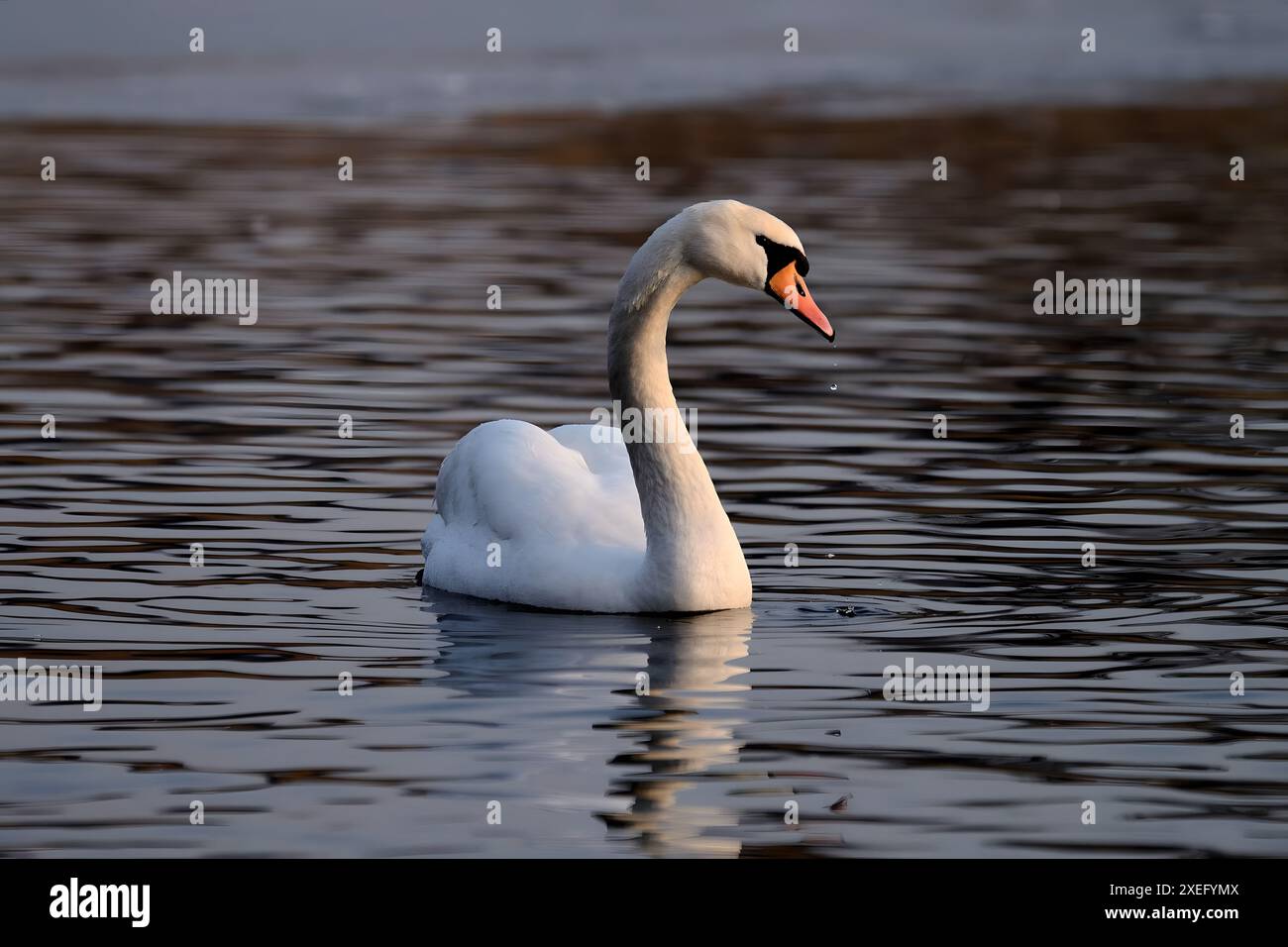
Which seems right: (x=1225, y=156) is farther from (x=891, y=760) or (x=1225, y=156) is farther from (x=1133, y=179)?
(x=891, y=760)

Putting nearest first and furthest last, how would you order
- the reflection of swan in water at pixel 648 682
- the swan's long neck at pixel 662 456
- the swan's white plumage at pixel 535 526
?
the reflection of swan in water at pixel 648 682 → the swan's long neck at pixel 662 456 → the swan's white plumage at pixel 535 526

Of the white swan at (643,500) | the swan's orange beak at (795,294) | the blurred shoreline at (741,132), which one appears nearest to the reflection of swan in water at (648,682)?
the white swan at (643,500)

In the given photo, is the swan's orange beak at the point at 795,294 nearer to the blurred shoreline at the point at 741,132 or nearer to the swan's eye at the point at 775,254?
the swan's eye at the point at 775,254

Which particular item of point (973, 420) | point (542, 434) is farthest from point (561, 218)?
point (542, 434)

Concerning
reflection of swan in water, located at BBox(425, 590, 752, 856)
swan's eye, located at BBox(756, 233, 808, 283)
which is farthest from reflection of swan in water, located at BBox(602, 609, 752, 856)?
swan's eye, located at BBox(756, 233, 808, 283)

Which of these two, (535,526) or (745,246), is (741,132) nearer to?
(535,526)

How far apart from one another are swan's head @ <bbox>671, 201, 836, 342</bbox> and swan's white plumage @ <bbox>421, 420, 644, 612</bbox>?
1.19 metres

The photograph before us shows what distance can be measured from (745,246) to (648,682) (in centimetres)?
189

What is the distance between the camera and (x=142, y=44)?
49156mm

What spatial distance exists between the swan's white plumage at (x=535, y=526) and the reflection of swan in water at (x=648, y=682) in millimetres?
95

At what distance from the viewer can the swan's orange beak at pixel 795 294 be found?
9.39m

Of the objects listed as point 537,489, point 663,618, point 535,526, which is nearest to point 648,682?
point 663,618

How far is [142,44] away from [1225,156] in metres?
24.9

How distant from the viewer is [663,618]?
9617mm
